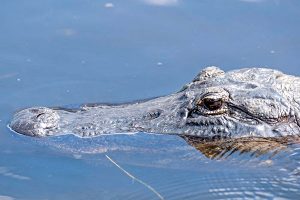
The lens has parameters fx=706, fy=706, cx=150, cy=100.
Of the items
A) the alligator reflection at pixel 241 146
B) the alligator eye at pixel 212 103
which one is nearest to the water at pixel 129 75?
the alligator reflection at pixel 241 146

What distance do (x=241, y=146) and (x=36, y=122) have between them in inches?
66.9

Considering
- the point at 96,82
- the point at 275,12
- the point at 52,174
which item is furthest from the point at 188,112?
the point at 275,12

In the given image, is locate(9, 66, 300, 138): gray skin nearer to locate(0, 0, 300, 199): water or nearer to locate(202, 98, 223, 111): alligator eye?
locate(202, 98, 223, 111): alligator eye

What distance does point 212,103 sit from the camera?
5621 mm

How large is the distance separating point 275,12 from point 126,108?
3463 mm

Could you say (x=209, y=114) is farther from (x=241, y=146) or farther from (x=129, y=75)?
(x=129, y=75)

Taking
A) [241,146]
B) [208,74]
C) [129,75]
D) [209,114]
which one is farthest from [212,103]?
[129,75]

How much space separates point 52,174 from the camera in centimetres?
565

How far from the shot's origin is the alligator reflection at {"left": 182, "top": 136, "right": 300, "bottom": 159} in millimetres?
5488

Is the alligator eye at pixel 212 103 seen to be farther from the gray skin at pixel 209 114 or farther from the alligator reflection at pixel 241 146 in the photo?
the alligator reflection at pixel 241 146

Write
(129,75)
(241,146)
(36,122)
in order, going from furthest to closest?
(129,75), (36,122), (241,146)

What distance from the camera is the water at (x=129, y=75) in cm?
541

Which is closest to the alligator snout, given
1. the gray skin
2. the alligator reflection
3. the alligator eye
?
the gray skin

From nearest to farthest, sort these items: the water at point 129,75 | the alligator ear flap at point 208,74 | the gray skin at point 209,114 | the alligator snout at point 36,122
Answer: the water at point 129,75 → the gray skin at point 209,114 → the alligator snout at point 36,122 → the alligator ear flap at point 208,74
